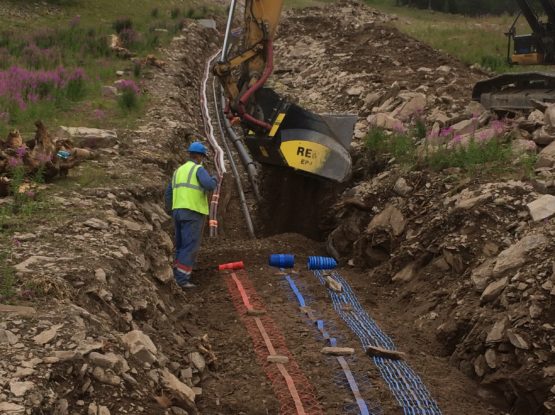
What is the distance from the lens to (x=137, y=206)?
26.1 feet

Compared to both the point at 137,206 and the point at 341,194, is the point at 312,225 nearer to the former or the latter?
the point at 341,194

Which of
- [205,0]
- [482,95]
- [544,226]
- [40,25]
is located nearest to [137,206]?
[544,226]

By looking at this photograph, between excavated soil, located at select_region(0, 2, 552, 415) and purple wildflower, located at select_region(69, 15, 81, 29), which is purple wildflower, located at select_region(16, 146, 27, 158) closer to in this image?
excavated soil, located at select_region(0, 2, 552, 415)

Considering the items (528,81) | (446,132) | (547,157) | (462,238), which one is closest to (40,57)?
(446,132)

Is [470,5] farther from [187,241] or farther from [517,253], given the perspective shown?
[517,253]

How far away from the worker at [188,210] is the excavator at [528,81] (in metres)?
5.11

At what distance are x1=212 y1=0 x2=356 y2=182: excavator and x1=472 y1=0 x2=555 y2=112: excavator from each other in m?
2.69

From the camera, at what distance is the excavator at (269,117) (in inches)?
386

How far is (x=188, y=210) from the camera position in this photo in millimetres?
7984

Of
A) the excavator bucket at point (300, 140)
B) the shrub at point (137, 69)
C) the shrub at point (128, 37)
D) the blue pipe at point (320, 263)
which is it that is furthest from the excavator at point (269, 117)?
the shrub at point (128, 37)

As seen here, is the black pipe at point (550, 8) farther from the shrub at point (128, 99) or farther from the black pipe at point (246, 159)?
the shrub at point (128, 99)

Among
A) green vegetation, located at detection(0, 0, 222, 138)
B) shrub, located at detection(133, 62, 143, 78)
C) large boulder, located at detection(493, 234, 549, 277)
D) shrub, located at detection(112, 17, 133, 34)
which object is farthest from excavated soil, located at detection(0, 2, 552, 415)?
shrub, located at detection(112, 17, 133, 34)

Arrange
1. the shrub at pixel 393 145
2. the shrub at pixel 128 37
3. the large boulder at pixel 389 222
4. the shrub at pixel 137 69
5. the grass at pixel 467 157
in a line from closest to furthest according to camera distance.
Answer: the grass at pixel 467 157
the large boulder at pixel 389 222
the shrub at pixel 393 145
the shrub at pixel 137 69
the shrub at pixel 128 37

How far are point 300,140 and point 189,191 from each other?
242 centimetres
